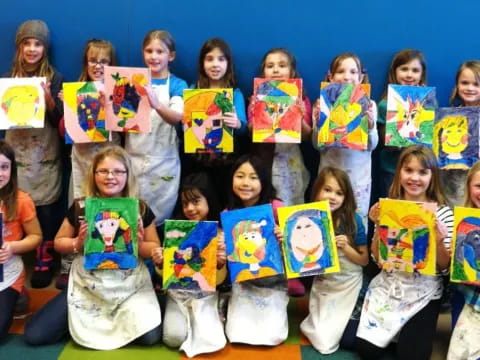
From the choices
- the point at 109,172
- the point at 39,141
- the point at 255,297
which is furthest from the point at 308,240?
the point at 39,141

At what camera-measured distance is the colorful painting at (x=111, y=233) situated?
8.49ft

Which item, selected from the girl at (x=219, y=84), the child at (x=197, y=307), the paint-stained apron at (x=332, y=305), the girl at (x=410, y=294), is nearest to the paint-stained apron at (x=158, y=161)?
the girl at (x=219, y=84)

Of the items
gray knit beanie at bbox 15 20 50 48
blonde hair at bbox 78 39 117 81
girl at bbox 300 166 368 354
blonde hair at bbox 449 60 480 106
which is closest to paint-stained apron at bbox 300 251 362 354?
girl at bbox 300 166 368 354

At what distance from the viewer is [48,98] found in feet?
10.2

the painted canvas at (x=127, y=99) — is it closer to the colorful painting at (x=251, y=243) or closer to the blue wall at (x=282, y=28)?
the blue wall at (x=282, y=28)

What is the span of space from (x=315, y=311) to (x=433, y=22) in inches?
72.9

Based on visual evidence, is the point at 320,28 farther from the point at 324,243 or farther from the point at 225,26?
the point at 324,243

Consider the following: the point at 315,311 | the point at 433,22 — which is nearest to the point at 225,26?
the point at 433,22

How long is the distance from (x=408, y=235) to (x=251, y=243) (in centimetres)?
71

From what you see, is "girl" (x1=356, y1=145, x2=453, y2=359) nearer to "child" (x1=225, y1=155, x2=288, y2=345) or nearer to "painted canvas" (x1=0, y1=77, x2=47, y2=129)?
"child" (x1=225, y1=155, x2=288, y2=345)

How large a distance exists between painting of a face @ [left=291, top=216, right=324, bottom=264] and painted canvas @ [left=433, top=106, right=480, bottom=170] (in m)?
0.90

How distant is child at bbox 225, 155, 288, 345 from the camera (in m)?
2.62

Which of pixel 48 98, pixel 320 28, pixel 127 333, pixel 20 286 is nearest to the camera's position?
pixel 127 333

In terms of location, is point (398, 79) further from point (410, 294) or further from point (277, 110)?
point (410, 294)
